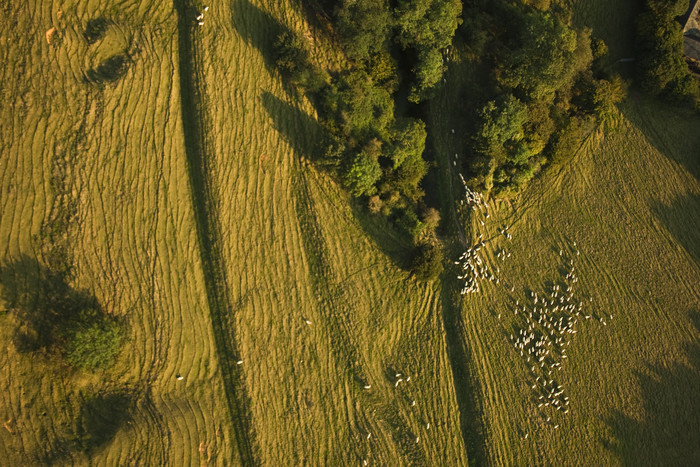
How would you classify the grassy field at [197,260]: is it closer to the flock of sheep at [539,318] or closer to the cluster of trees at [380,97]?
the cluster of trees at [380,97]

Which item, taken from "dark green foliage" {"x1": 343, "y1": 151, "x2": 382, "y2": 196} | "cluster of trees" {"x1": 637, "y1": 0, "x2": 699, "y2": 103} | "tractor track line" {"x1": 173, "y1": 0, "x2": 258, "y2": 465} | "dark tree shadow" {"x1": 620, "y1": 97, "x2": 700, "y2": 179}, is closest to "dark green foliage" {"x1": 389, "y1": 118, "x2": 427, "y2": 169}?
"dark green foliage" {"x1": 343, "y1": 151, "x2": 382, "y2": 196}

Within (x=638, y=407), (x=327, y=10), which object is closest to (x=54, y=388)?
(x=327, y=10)

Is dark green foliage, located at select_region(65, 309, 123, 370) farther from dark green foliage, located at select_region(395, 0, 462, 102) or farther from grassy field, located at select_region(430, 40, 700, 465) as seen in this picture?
dark green foliage, located at select_region(395, 0, 462, 102)

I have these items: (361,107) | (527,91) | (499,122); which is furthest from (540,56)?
(361,107)

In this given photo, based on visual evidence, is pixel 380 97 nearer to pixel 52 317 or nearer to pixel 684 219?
pixel 52 317

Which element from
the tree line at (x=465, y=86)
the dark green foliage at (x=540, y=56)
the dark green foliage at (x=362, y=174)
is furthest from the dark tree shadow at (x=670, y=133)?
the dark green foliage at (x=362, y=174)
